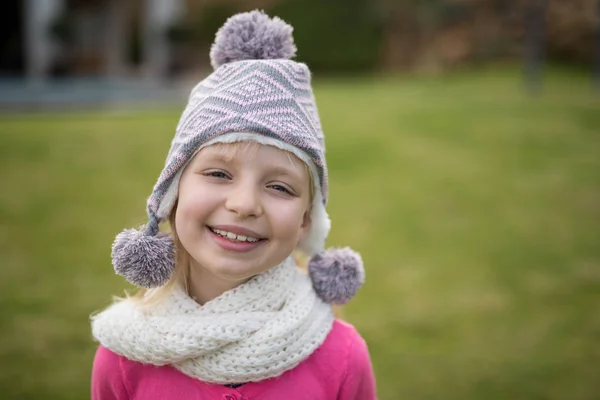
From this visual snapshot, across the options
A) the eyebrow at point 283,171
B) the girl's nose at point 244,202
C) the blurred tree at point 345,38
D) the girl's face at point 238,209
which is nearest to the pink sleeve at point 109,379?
the girl's face at point 238,209

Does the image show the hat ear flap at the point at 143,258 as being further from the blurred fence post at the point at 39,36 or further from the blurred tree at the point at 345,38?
the blurred tree at the point at 345,38

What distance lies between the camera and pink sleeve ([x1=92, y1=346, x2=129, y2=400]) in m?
1.53

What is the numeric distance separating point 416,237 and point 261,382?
12.8ft

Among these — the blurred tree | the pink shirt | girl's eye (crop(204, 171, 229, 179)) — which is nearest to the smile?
girl's eye (crop(204, 171, 229, 179))

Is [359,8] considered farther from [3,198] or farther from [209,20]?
[3,198]

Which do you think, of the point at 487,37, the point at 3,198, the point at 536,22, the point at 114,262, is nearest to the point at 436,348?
the point at 114,262

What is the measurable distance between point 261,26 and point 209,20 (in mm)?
19964

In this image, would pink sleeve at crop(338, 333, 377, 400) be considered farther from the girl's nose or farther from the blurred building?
the blurred building

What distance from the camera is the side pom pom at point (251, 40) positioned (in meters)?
1.55

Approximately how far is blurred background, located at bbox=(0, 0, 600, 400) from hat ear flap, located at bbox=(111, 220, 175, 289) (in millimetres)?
1985

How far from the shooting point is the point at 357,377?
1587mm

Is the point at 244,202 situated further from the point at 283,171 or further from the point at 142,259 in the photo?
the point at 142,259

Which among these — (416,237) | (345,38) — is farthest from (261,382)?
(345,38)

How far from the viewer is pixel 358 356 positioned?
1.60 m
